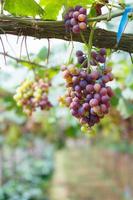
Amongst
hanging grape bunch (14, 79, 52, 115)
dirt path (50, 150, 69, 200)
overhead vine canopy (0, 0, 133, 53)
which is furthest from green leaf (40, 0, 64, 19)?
dirt path (50, 150, 69, 200)

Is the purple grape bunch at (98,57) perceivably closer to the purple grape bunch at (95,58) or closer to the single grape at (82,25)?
the purple grape bunch at (95,58)

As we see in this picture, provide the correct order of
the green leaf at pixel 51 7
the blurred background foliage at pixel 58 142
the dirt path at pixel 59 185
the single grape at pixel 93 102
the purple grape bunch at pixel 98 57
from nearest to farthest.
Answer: the single grape at pixel 93 102 < the purple grape bunch at pixel 98 57 < the green leaf at pixel 51 7 < the blurred background foliage at pixel 58 142 < the dirt path at pixel 59 185

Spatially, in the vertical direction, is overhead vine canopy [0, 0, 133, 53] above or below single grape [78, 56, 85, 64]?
above

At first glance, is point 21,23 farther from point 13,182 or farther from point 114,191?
point 114,191

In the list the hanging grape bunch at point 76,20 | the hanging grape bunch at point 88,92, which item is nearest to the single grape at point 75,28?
the hanging grape bunch at point 76,20

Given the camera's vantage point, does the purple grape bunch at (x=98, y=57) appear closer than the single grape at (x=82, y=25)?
No

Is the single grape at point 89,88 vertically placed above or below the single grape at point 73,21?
below

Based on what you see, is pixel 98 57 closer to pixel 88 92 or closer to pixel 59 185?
pixel 88 92

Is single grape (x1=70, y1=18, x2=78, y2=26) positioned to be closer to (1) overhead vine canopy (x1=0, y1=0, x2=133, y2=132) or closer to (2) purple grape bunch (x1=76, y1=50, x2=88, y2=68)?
(1) overhead vine canopy (x1=0, y1=0, x2=133, y2=132)
